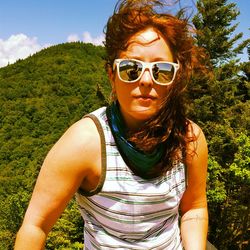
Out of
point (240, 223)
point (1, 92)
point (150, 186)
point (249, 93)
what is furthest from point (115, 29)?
point (1, 92)

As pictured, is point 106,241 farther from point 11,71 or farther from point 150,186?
point 11,71

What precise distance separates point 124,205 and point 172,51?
60 centimetres

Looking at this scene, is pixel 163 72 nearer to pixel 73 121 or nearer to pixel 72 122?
pixel 73 121

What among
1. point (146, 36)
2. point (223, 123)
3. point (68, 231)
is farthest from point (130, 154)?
point (223, 123)

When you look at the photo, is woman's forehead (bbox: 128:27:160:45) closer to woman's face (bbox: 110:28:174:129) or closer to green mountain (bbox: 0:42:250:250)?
woman's face (bbox: 110:28:174:129)

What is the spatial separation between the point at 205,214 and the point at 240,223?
22.1 m

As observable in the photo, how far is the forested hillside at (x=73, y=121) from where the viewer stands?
64.6 ft

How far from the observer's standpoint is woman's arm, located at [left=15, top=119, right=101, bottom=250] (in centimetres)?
137

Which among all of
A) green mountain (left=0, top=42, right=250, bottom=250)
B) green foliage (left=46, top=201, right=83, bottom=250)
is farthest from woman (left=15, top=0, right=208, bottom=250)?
green foliage (left=46, top=201, right=83, bottom=250)

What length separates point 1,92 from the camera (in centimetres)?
6944

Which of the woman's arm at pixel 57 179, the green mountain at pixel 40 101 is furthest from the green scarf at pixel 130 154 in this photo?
the green mountain at pixel 40 101

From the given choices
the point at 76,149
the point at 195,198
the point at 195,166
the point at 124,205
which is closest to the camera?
the point at 76,149

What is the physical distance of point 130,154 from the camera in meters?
1.49

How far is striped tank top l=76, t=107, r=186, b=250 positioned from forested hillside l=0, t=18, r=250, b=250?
40 centimetres
